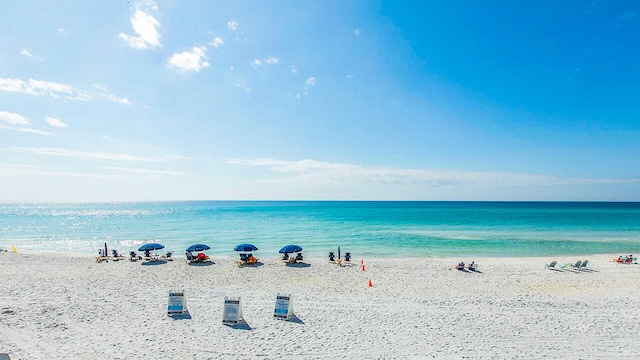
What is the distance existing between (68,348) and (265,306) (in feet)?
19.7

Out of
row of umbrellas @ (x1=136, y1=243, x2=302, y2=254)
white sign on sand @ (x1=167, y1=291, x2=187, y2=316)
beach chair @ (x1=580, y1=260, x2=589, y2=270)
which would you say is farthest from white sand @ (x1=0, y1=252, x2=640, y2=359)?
row of umbrellas @ (x1=136, y1=243, x2=302, y2=254)

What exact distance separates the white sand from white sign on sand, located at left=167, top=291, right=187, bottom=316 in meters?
0.31

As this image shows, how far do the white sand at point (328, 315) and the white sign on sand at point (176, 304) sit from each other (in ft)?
1.02

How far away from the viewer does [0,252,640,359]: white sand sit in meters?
8.61

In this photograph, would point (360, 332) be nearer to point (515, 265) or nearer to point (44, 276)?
point (515, 265)

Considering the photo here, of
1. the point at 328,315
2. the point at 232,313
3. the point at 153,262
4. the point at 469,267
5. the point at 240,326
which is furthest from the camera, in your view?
the point at 153,262

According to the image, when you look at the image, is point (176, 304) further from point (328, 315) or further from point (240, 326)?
point (328, 315)

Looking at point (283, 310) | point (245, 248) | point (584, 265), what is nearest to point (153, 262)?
point (245, 248)

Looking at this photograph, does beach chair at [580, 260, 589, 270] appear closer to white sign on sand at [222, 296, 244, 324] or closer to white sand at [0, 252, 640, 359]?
white sand at [0, 252, 640, 359]

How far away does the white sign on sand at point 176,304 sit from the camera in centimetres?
1095

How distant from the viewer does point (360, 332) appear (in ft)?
31.9

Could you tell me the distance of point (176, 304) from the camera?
1100 cm

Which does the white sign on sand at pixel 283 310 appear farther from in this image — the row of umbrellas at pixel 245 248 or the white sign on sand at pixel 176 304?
the row of umbrellas at pixel 245 248

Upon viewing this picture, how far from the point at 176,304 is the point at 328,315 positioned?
5.52 m
